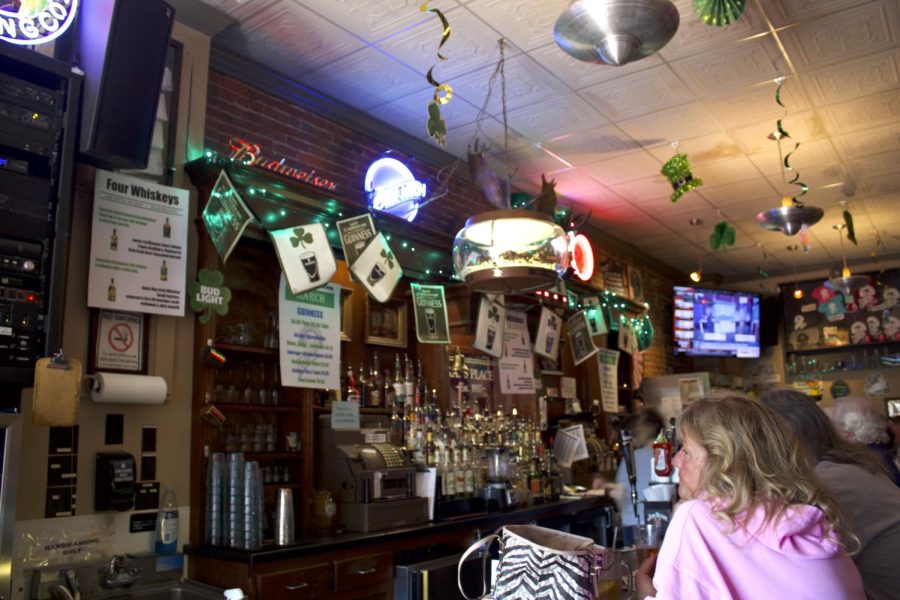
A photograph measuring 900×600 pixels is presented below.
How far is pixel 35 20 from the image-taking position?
3.21m

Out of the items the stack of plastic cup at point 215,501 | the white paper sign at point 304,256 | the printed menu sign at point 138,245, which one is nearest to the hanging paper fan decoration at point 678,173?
the white paper sign at point 304,256

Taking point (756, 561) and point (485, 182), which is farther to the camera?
point (485, 182)

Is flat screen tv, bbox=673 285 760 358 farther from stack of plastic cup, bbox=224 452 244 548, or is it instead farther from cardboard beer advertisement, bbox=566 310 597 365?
stack of plastic cup, bbox=224 452 244 548

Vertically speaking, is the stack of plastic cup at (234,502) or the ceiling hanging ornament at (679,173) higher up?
the ceiling hanging ornament at (679,173)

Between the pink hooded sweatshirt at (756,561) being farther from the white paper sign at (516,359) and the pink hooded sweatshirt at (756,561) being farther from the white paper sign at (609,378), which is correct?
the white paper sign at (609,378)

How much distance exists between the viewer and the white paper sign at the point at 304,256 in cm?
407

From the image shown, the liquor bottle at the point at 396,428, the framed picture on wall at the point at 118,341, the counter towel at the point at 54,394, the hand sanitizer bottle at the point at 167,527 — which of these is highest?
the framed picture on wall at the point at 118,341

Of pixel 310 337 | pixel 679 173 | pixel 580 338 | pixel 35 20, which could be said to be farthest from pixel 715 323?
pixel 35 20

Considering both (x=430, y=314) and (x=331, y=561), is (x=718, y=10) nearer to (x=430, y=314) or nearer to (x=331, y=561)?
(x=430, y=314)

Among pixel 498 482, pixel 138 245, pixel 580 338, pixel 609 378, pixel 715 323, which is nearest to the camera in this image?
pixel 138 245

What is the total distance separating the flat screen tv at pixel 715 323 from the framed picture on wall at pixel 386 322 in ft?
17.2

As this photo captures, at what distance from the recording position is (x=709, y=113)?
18.3 feet

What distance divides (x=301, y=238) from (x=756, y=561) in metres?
3.03

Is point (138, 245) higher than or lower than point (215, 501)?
higher
